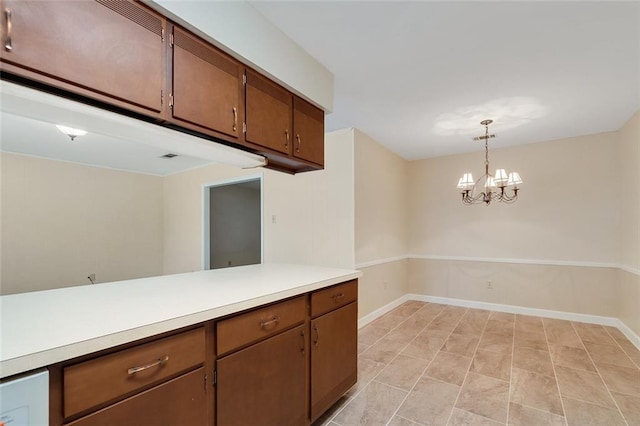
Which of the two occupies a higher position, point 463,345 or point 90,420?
point 90,420

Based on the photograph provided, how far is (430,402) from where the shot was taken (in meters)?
2.09

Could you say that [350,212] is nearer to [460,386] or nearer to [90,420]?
[460,386]

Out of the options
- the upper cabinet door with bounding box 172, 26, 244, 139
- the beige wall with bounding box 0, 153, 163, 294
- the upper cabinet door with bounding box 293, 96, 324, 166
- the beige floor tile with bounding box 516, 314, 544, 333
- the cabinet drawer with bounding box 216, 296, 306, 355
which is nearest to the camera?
the cabinet drawer with bounding box 216, 296, 306, 355

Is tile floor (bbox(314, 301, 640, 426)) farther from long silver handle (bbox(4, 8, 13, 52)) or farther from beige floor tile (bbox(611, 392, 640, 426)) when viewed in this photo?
long silver handle (bbox(4, 8, 13, 52))

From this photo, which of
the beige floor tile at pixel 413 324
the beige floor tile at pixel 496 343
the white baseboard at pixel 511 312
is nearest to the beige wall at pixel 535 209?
the white baseboard at pixel 511 312

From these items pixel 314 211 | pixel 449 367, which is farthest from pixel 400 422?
pixel 314 211

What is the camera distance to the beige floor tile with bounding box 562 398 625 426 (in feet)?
6.06

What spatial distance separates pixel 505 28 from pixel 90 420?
9.12 feet

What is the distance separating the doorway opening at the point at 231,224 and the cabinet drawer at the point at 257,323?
11.4 feet

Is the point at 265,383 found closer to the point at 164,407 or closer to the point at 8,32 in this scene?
the point at 164,407

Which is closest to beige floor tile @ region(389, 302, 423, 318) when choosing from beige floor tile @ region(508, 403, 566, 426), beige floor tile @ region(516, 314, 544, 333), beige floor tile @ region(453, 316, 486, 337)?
beige floor tile @ region(453, 316, 486, 337)

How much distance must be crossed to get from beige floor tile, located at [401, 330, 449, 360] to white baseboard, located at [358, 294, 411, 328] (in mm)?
673

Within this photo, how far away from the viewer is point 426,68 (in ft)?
7.54

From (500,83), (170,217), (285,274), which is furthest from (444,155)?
(170,217)
